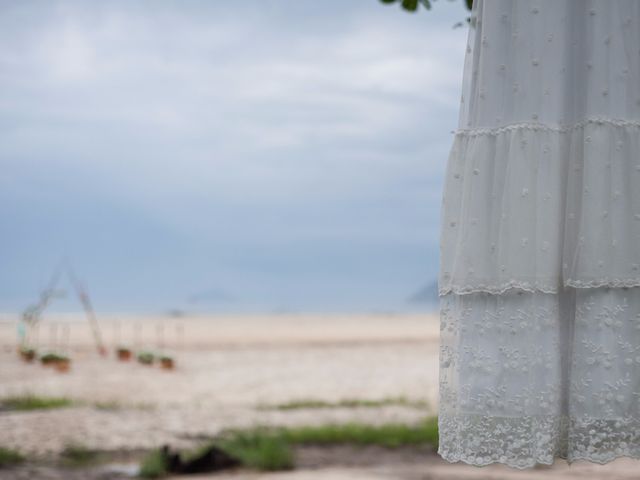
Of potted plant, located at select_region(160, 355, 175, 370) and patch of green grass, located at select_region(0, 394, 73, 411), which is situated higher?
potted plant, located at select_region(160, 355, 175, 370)

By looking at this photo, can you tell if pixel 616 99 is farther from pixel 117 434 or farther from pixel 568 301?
pixel 117 434

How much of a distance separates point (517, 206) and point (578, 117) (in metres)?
0.27

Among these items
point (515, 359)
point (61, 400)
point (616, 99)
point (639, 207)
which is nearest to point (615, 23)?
point (616, 99)

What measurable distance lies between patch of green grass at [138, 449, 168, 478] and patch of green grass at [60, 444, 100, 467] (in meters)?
0.78

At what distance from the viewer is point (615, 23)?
6.93ft

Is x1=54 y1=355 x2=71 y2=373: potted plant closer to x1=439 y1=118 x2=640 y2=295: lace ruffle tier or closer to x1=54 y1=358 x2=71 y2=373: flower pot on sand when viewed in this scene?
x1=54 y1=358 x2=71 y2=373: flower pot on sand

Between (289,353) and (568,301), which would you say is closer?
(568,301)

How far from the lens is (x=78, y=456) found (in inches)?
244

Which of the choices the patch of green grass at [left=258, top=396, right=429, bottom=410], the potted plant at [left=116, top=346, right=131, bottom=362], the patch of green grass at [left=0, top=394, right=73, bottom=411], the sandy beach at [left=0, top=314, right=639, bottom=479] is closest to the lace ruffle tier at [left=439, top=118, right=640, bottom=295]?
the sandy beach at [left=0, top=314, right=639, bottom=479]

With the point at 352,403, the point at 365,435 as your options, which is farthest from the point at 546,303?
the point at 352,403

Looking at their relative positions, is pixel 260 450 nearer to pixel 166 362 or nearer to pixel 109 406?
pixel 109 406

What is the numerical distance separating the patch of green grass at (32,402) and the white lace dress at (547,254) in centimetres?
671

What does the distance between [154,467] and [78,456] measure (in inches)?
45.2

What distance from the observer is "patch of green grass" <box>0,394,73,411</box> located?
8281 millimetres
